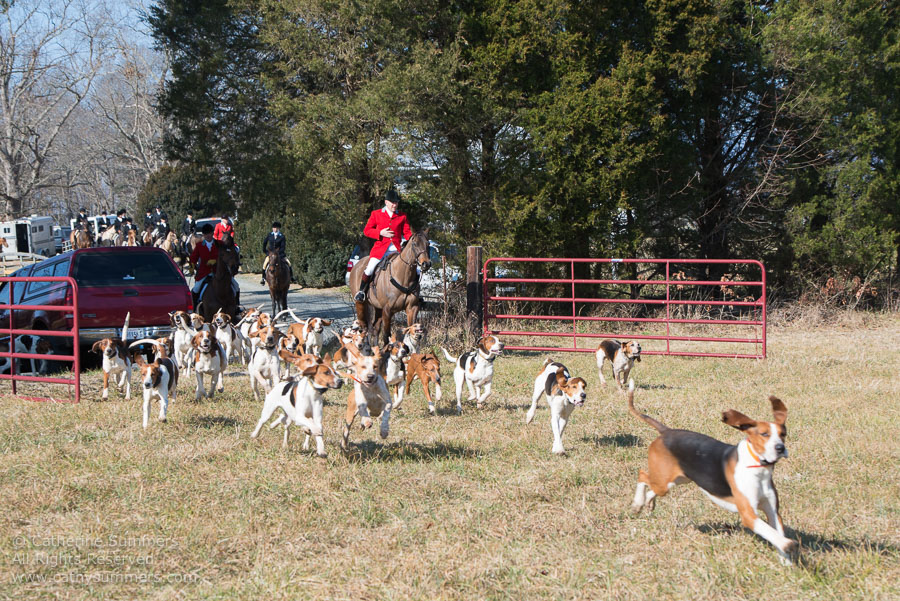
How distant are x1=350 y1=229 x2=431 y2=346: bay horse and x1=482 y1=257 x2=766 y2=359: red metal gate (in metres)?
2.01

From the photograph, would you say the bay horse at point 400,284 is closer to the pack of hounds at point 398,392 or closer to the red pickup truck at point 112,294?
the pack of hounds at point 398,392

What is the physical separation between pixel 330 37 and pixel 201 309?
27.5 feet

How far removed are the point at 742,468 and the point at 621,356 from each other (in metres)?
5.57

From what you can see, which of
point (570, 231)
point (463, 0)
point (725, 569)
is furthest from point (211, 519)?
point (463, 0)

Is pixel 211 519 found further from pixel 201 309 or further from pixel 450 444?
pixel 201 309

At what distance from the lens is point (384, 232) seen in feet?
41.3

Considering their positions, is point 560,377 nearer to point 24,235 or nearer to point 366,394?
point 366,394

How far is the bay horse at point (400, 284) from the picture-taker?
1147 cm

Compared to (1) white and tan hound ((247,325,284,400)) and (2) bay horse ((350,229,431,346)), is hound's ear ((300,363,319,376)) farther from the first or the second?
(2) bay horse ((350,229,431,346))

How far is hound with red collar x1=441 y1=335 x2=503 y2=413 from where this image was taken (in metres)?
8.34

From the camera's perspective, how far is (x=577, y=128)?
1672cm

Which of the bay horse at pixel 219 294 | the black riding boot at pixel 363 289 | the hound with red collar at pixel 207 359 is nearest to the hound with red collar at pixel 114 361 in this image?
the hound with red collar at pixel 207 359

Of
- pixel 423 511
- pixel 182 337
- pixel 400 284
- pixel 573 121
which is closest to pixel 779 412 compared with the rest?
pixel 423 511

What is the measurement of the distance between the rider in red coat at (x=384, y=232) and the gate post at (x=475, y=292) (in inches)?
49.0
